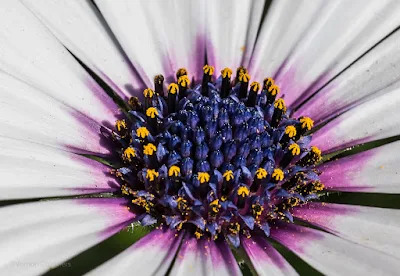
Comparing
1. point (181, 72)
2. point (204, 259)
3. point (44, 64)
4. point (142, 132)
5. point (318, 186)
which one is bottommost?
point (204, 259)

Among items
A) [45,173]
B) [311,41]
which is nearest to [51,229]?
[45,173]

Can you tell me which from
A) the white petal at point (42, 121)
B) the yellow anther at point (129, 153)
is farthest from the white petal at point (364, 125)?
the white petal at point (42, 121)

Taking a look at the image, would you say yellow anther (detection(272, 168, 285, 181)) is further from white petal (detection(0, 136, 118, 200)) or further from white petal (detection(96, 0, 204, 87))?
white petal (detection(96, 0, 204, 87))

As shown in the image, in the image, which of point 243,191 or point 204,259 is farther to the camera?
point 243,191

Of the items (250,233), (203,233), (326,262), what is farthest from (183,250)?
(326,262)

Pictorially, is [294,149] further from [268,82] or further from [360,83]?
[360,83]

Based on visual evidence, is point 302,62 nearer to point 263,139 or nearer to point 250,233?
point 263,139

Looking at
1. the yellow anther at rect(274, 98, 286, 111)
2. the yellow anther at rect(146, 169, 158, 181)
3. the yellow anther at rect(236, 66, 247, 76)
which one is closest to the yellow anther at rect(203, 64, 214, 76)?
the yellow anther at rect(236, 66, 247, 76)
